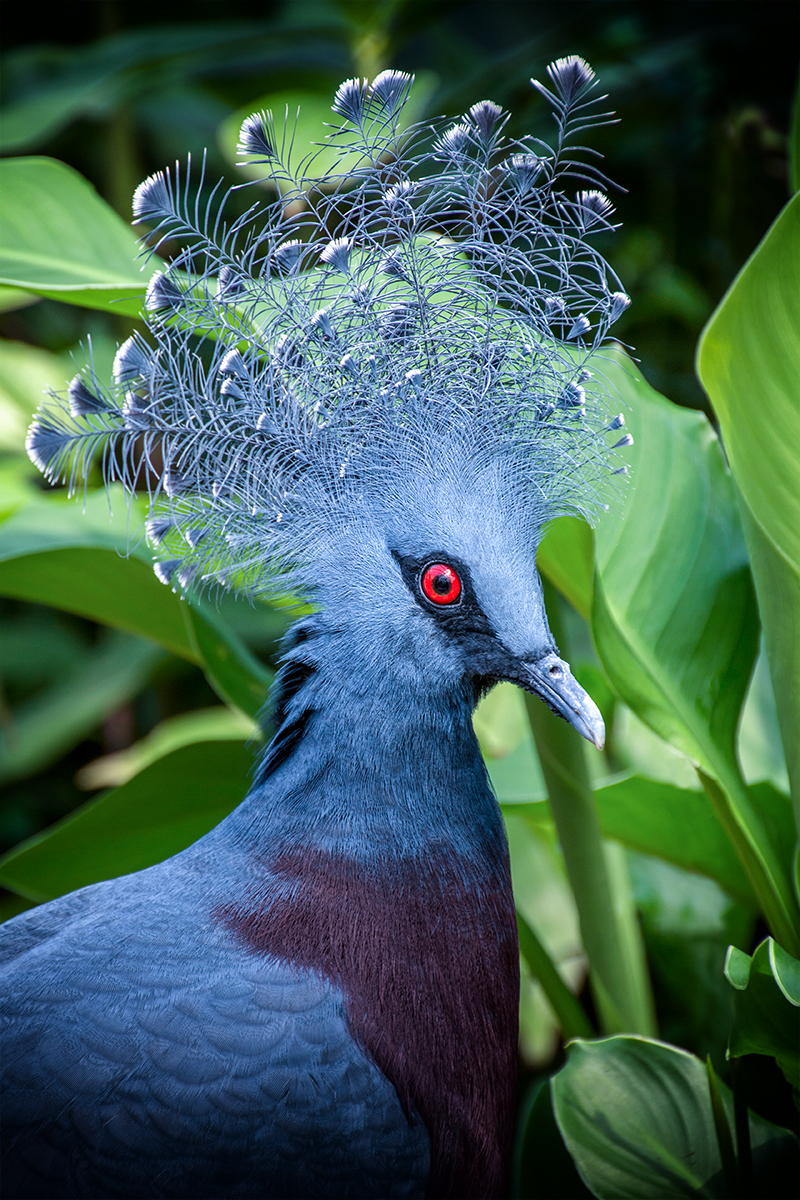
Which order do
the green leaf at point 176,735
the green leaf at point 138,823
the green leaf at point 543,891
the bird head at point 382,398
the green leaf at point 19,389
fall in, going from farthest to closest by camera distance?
the green leaf at point 19,389
the green leaf at point 176,735
the green leaf at point 543,891
the green leaf at point 138,823
the bird head at point 382,398

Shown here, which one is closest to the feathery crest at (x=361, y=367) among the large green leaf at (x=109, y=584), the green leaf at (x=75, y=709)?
the large green leaf at (x=109, y=584)

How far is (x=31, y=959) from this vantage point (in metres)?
0.83

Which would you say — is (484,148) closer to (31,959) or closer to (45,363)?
(31,959)

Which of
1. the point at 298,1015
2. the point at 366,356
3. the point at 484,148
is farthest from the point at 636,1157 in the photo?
the point at 484,148

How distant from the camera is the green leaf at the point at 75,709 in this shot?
179 cm

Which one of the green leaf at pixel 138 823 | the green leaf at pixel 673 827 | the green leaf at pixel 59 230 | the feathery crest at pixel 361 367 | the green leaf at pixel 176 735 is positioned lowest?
the green leaf at pixel 673 827

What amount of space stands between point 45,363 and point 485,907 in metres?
1.50

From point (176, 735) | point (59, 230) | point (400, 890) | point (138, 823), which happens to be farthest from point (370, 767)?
point (176, 735)

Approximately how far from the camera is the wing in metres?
0.71

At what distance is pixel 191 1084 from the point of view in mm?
727

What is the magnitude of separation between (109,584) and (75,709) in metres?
0.79

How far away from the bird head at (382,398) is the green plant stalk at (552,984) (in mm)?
393

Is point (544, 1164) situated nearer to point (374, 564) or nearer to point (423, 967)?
point (423, 967)

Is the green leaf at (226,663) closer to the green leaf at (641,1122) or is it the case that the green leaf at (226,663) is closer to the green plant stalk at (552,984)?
the green plant stalk at (552,984)
